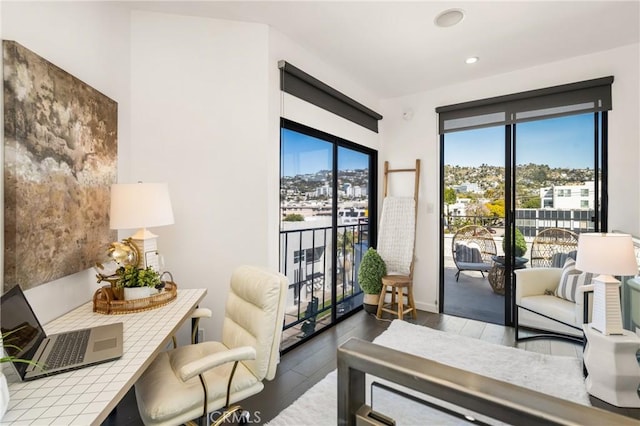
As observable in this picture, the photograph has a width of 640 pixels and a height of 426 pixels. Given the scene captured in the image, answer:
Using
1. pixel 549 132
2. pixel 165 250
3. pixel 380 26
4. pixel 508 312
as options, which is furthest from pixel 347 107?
pixel 508 312

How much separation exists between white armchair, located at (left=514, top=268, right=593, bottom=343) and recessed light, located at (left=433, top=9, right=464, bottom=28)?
91.5 inches

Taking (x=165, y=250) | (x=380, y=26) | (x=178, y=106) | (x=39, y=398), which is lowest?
(x=39, y=398)

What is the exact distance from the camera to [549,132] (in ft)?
10.4

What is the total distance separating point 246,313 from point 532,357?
2465 millimetres

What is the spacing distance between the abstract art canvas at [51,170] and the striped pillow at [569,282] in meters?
3.75

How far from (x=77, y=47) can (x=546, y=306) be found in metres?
3.94

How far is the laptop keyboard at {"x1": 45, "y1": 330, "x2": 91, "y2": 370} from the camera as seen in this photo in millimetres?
1119

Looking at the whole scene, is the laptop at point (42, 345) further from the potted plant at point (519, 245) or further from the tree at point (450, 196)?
the potted plant at point (519, 245)

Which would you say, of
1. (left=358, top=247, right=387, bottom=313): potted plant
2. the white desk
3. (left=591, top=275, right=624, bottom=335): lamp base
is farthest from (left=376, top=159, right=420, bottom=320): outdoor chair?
the white desk

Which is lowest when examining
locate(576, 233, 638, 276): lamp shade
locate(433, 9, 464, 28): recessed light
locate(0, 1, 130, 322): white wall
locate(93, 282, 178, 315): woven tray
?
locate(93, 282, 178, 315): woven tray

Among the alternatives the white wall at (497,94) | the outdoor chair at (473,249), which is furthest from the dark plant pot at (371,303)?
the outdoor chair at (473,249)

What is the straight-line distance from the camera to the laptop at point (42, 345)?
1074 millimetres

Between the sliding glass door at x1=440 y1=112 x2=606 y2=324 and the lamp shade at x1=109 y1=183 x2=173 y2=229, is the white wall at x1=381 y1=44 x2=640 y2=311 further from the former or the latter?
the lamp shade at x1=109 y1=183 x2=173 y2=229

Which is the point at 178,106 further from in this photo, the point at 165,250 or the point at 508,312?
the point at 508,312
